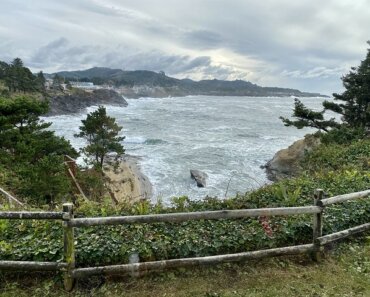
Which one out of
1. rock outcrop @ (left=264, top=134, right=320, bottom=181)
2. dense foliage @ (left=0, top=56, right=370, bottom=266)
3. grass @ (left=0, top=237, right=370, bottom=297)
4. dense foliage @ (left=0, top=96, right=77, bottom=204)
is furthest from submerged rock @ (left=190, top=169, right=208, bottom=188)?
grass @ (left=0, top=237, right=370, bottom=297)

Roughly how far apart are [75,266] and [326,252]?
13.5 ft

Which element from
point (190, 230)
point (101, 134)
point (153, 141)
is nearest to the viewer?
point (190, 230)

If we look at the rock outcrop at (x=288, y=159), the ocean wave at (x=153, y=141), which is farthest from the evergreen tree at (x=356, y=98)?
A: the ocean wave at (x=153, y=141)

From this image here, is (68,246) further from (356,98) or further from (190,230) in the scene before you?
(356,98)

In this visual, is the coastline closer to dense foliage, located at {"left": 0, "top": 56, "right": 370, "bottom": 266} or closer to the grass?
dense foliage, located at {"left": 0, "top": 56, "right": 370, "bottom": 266}

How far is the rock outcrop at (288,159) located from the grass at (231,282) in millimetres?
23617

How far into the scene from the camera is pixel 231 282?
5152 mm

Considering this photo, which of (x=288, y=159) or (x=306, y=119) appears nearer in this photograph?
(x=306, y=119)

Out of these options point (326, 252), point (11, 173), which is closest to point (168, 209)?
point (326, 252)

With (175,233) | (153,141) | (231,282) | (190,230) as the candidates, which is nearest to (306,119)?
(190,230)

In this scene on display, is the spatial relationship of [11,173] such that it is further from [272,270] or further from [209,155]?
[209,155]

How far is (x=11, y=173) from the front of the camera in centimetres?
1656

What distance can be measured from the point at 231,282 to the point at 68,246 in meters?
2.38

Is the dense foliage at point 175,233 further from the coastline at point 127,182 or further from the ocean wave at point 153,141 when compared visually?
the ocean wave at point 153,141
